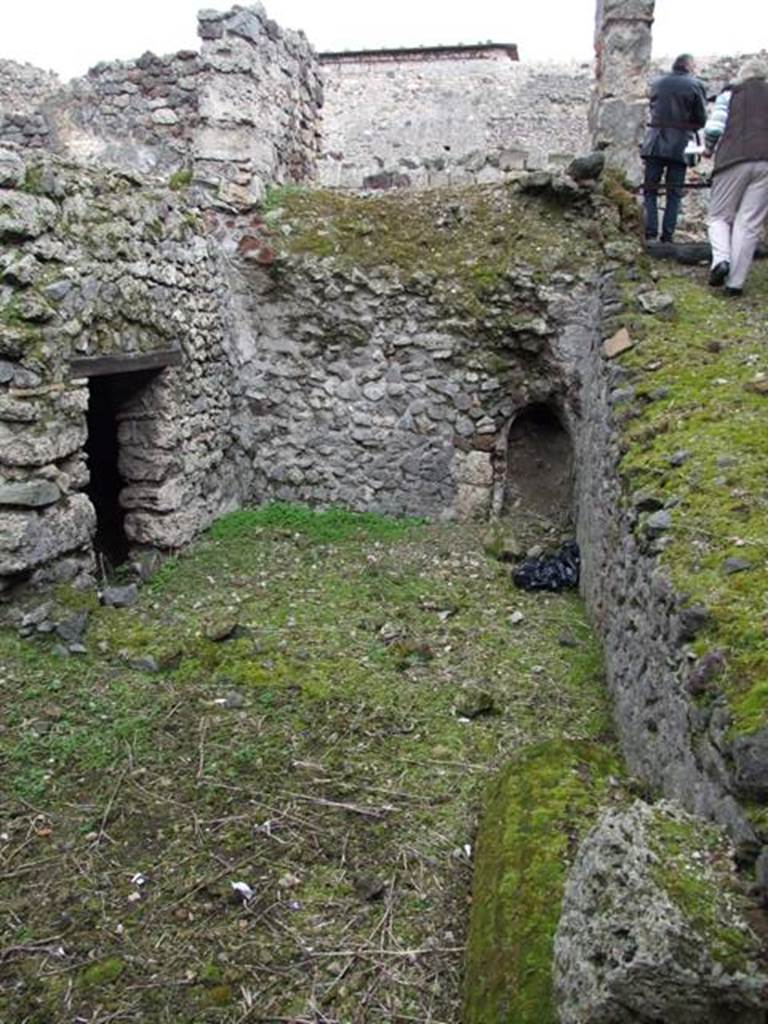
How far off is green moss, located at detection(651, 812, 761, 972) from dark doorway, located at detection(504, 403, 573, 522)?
5.13 metres

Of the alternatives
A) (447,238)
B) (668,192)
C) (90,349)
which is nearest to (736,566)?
(90,349)

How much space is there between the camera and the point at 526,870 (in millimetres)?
2787

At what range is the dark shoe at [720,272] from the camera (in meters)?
6.58

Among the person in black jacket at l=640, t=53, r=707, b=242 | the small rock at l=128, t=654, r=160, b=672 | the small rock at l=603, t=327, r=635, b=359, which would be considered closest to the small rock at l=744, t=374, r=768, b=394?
the small rock at l=603, t=327, r=635, b=359

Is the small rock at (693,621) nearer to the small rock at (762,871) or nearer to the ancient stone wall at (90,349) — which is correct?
the small rock at (762,871)

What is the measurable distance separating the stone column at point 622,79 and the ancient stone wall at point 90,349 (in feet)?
13.7

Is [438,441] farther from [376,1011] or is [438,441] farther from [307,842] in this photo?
[376,1011]

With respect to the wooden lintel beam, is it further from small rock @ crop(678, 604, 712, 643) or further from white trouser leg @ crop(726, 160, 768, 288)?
white trouser leg @ crop(726, 160, 768, 288)

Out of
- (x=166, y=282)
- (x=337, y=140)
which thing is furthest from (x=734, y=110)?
(x=337, y=140)

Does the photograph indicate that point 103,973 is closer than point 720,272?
Yes

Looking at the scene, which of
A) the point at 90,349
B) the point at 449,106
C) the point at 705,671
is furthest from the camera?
the point at 449,106

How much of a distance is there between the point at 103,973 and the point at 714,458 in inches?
131

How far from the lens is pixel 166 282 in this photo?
20.4ft

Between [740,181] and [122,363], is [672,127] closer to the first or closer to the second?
[740,181]
